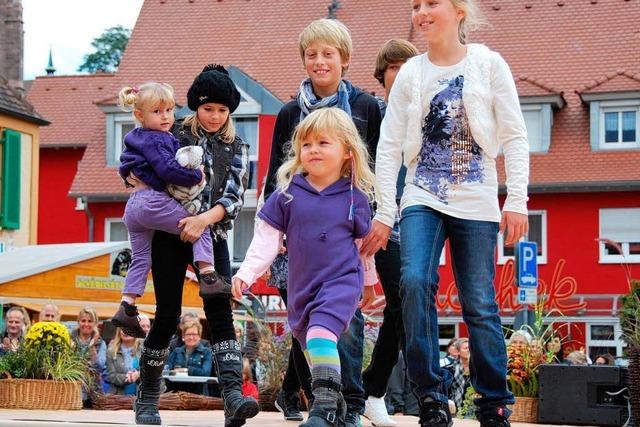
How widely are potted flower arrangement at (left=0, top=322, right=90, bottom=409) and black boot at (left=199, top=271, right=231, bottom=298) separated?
3.25m

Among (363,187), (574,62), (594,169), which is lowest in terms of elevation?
(363,187)

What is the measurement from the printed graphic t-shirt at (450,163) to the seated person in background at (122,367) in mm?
7970

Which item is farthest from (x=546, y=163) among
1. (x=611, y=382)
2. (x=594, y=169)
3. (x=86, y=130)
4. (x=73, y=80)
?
(x=611, y=382)

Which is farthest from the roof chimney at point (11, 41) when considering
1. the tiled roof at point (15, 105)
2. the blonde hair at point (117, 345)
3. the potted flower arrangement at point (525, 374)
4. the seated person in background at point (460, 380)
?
the potted flower arrangement at point (525, 374)

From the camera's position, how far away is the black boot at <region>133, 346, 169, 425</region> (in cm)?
785

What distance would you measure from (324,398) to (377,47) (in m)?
38.6

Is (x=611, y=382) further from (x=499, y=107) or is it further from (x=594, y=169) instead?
(x=594, y=169)

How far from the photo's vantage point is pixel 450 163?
6992mm

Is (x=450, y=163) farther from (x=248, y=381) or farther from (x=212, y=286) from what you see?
(x=248, y=381)

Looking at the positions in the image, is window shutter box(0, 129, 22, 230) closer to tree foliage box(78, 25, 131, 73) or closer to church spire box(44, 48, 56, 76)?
church spire box(44, 48, 56, 76)

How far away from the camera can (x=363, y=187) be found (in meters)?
6.98

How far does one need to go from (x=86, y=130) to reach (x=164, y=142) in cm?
4535

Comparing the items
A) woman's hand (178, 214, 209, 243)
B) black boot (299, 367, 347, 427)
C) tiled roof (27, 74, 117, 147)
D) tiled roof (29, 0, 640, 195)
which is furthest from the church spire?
black boot (299, 367, 347, 427)

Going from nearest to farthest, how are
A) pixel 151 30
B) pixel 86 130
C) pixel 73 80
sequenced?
1. pixel 151 30
2. pixel 86 130
3. pixel 73 80
